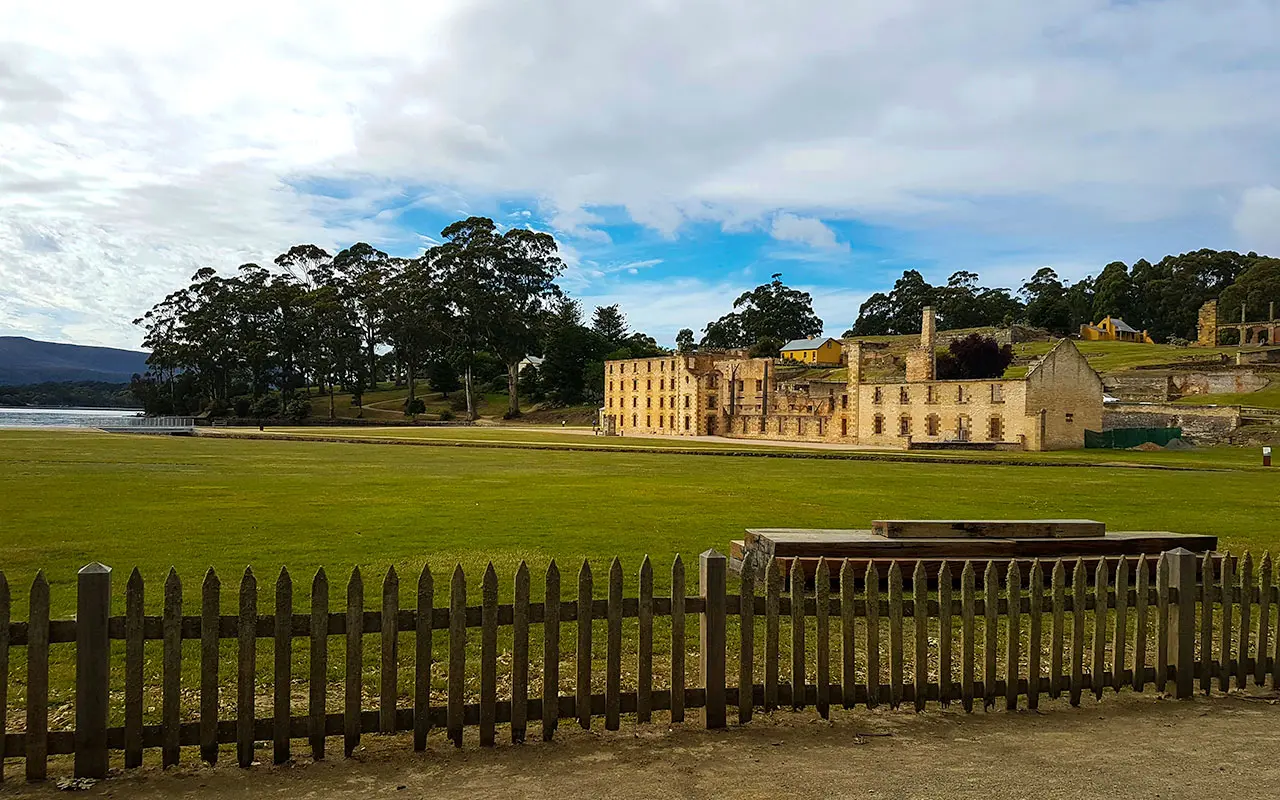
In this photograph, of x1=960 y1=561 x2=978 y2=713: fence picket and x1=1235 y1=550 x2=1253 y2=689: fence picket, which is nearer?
x1=960 y1=561 x2=978 y2=713: fence picket

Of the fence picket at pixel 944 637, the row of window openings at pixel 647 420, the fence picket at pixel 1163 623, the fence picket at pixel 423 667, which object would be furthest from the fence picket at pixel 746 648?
the row of window openings at pixel 647 420

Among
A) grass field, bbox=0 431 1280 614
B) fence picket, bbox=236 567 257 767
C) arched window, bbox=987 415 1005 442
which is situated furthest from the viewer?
arched window, bbox=987 415 1005 442

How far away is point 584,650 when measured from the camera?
5434 millimetres

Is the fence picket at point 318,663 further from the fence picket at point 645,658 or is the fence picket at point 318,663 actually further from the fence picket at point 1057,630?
the fence picket at point 1057,630

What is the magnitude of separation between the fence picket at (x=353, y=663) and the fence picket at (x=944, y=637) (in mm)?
3802

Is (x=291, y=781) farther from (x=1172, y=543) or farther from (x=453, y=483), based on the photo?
(x=453, y=483)

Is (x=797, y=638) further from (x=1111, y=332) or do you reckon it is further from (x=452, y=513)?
(x=1111, y=332)

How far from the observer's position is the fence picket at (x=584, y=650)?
5.37m

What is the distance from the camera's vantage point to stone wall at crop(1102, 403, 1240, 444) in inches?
2128

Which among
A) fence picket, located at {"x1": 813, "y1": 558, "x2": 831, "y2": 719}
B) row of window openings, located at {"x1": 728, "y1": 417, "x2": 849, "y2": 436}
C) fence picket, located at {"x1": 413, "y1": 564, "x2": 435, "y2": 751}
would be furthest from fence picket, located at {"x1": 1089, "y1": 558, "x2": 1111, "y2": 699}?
row of window openings, located at {"x1": 728, "y1": 417, "x2": 849, "y2": 436}

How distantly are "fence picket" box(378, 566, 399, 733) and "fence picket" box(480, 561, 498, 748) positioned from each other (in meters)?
0.53

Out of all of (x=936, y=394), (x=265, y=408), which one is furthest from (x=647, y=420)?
(x=265, y=408)

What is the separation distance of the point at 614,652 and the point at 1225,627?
487 cm

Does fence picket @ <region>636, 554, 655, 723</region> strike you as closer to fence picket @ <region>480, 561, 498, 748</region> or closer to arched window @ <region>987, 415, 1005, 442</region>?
fence picket @ <region>480, 561, 498, 748</region>
